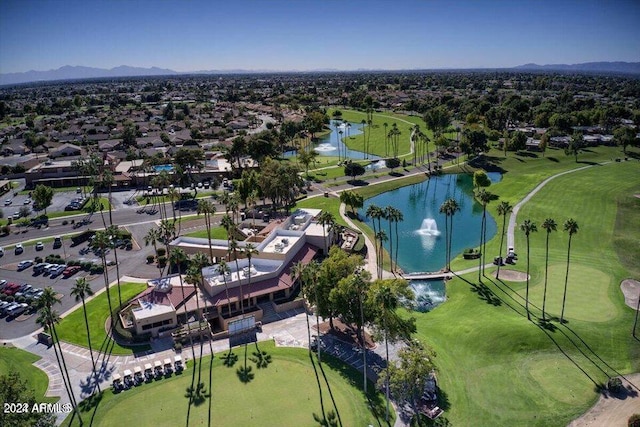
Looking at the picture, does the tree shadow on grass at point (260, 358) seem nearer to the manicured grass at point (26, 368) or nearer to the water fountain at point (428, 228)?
the manicured grass at point (26, 368)

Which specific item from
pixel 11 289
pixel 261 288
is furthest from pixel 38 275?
pixel 261 288

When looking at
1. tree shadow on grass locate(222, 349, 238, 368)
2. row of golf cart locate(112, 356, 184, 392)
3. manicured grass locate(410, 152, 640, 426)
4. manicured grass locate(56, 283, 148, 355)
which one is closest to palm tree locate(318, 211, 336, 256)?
manicured grass locate(410, 152, 640, 426)

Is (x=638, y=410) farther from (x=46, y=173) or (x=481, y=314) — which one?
(x=46, y=173)

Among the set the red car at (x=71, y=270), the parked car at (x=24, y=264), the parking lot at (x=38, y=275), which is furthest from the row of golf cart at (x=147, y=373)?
the parked car at (x=24, y=264)

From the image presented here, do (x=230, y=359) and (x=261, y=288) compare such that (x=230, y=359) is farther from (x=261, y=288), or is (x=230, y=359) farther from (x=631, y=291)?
(x=631, y=291)

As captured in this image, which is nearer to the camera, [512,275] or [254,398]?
[254,398]
